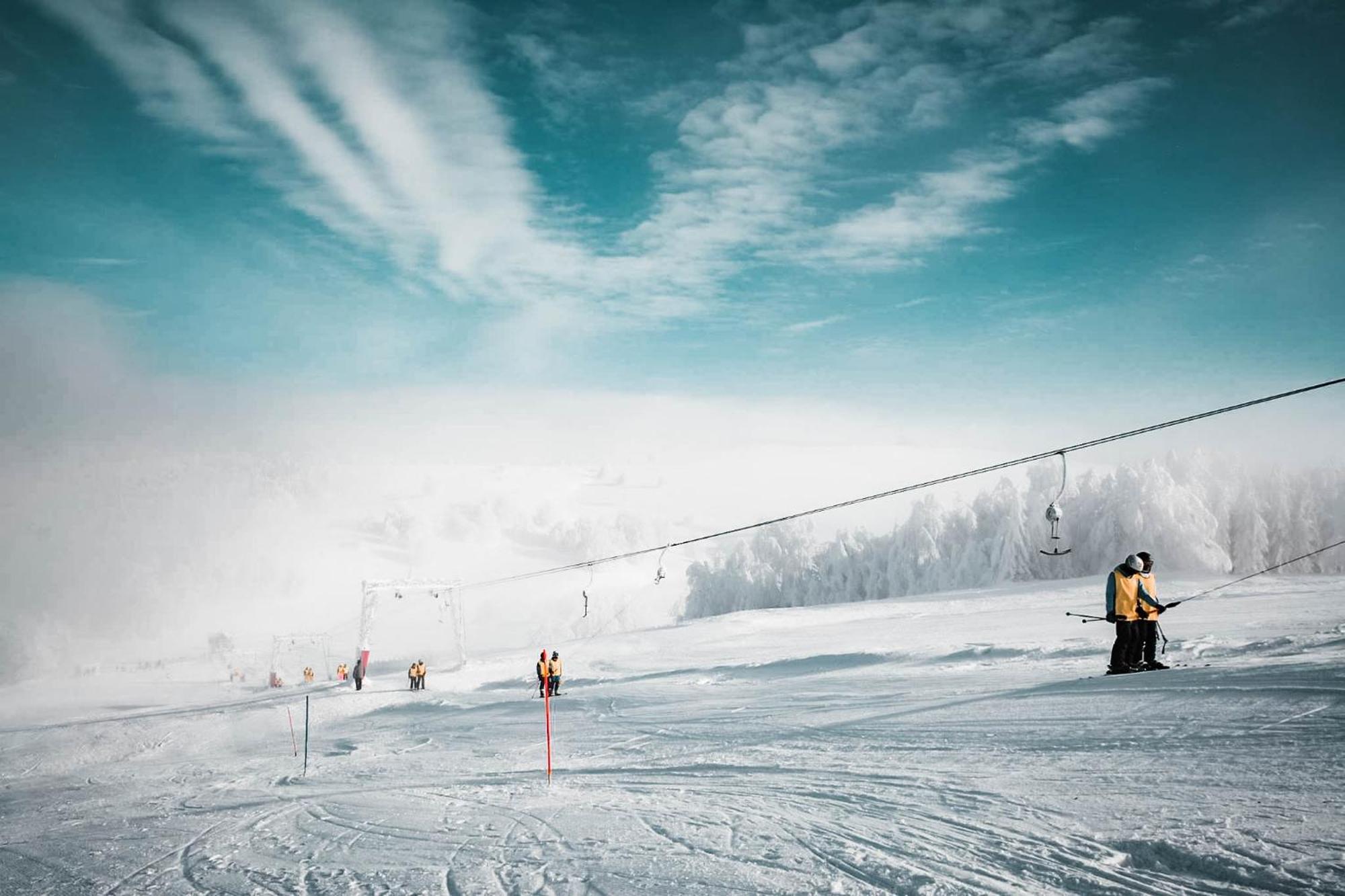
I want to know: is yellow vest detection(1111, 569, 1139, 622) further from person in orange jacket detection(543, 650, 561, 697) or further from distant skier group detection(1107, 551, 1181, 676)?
person in orange jacket detection(543, 650, 561, 697)

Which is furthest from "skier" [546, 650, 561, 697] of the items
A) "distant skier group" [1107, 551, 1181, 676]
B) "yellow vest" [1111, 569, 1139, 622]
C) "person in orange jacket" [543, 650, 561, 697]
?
"yellow vest" [1111, 569, 1139, 622]

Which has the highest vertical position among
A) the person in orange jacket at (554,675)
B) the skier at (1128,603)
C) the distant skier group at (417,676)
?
the skier at (1128,603)

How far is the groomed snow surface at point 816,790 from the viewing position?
600 cm

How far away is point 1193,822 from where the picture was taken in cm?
606

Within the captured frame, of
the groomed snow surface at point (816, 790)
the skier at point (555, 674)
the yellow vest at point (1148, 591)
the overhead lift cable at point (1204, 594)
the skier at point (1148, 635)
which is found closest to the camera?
the groomed snow surface at point (816, 790)

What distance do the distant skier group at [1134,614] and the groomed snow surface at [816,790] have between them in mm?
401

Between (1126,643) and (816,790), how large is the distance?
6.31 metres

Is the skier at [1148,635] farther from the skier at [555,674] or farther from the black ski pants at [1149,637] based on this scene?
the skier at [555,674]

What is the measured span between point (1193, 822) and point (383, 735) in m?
19.4

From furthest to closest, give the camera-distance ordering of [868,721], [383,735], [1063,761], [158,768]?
1. [383,735]
2. [158,768]
3. [868,721]
4. [1063,761]

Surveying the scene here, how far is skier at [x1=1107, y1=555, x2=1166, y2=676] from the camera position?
11.1m

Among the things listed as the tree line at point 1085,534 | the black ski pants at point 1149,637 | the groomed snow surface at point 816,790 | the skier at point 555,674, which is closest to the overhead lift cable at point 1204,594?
the black ski pants at point 1149,637

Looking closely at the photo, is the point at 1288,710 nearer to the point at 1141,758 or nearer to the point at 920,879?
the point at 1141,758

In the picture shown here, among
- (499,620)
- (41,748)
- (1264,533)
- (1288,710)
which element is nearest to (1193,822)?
(1288,710)
